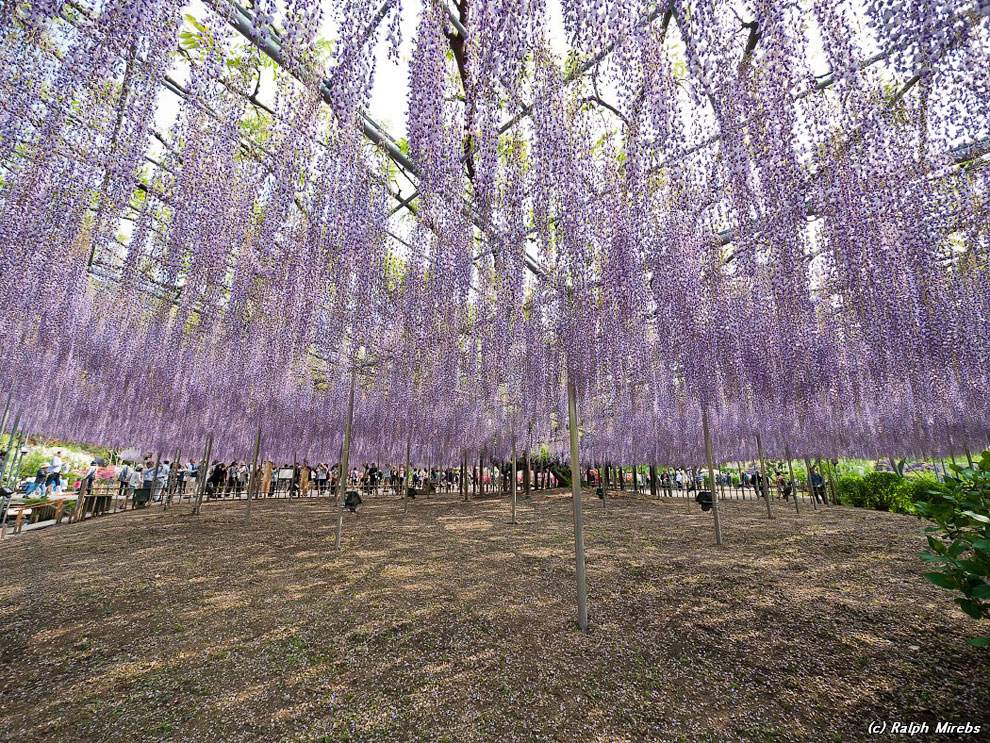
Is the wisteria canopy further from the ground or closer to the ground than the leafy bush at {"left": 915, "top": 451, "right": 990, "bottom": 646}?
further from the ground

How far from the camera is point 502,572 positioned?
4.70 meters

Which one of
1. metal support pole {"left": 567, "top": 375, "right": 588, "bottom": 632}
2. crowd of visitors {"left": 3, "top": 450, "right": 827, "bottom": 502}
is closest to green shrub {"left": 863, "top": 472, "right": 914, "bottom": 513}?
crowd of visitors {"left": 3, "top": 450, "right": 827, "bottom": 502}

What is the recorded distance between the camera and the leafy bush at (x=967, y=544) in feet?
6.31

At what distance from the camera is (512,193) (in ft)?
15.8

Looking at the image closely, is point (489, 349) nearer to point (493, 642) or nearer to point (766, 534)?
point (493, 642)

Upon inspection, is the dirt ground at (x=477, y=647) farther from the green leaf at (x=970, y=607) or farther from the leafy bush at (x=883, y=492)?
the leafy bush at (x=883, y=492)

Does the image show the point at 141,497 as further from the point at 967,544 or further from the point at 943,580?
the point at 967,544

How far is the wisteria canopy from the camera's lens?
10.7 ft

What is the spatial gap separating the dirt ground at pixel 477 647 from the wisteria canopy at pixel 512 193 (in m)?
2.67

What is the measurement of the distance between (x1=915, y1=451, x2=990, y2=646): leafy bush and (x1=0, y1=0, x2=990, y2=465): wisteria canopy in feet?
8.63

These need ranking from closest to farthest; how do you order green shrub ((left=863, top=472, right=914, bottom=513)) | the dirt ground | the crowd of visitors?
1. the dirt ground
2. green shrub ((left=863, top=472, right=914, bottom=513))
3. the crowd of visitors

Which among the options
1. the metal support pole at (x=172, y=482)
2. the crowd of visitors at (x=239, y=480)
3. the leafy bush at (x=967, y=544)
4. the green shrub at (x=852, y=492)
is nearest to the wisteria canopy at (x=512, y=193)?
the leafy bush at (x=967, y=544)

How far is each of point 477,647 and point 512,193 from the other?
4537 millimetres

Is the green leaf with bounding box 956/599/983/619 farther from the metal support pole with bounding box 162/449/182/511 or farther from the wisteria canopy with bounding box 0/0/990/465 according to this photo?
the metal support pole with bounding box 162/449/182/511
